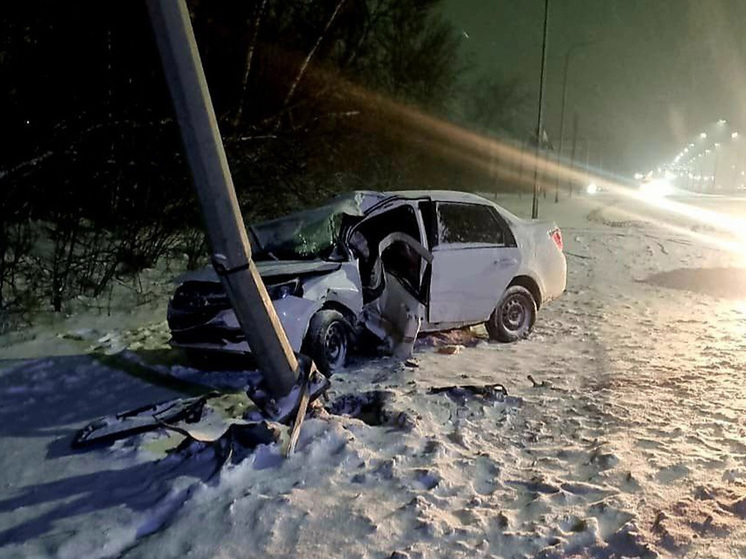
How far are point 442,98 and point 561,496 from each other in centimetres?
2683

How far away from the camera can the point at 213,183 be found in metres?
4.05

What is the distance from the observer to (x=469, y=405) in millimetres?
5199

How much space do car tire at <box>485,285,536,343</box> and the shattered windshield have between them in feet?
7.13

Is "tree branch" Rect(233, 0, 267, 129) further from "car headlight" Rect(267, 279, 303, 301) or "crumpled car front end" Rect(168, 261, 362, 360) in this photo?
"car headlight" Rect(267, 279, 303, 301)

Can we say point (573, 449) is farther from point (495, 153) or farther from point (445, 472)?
point (495, 153)

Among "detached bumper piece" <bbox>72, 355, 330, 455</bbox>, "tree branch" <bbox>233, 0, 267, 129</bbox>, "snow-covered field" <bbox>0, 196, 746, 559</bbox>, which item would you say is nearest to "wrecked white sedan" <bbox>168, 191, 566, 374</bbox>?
"snow-covered field" <bbox>0, 196, 746, 559</bbox>

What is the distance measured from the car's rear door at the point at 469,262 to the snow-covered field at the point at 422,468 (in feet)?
1.69

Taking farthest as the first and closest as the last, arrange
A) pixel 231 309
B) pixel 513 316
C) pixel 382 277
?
pixel 513 316, pixel 382 277, pixel 231 309

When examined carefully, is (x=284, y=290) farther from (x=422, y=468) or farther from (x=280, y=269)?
(x=422, y=468)

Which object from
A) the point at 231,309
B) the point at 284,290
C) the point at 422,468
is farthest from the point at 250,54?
the point at 422,468

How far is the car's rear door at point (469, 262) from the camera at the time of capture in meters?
6.91

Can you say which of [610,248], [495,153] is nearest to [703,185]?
[495,153]

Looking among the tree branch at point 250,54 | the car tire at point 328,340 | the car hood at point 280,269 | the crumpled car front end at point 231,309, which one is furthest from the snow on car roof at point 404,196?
the tree branch at point 250,54

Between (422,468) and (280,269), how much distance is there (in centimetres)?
258
